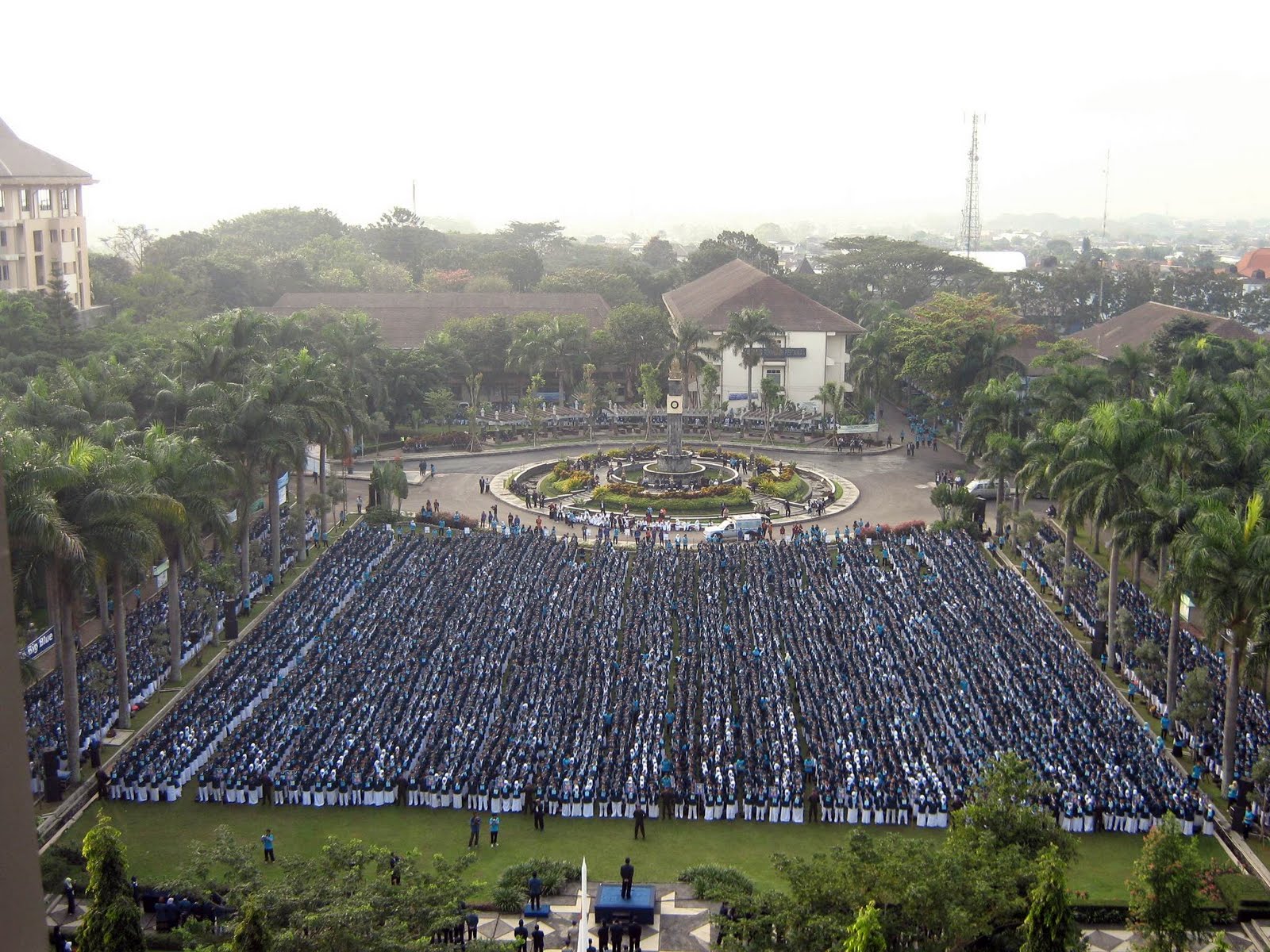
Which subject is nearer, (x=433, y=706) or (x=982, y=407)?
(x=433, y=706)

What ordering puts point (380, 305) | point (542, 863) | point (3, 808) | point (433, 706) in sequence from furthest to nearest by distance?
point (380, 305) < point (433, 706) < point (542, 863) < point (3, 808)

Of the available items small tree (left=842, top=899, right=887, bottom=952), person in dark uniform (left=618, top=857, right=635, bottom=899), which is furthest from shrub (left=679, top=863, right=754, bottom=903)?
small tree (left=842, top=899, right=887, bottom=952)

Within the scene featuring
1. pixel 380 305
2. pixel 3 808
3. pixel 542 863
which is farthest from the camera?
pixel 380 305

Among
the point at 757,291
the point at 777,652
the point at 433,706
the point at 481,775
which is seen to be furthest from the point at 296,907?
the point at 757,291

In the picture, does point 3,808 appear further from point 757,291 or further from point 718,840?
Result: point 757,291

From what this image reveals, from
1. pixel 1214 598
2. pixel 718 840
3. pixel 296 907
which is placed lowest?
pixel 718 840

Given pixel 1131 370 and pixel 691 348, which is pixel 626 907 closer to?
pixel 1131 370

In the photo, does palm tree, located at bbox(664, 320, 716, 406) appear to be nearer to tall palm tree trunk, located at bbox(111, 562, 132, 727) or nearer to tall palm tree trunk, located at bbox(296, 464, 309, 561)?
tall palm tree trunk, located at bbox(296, 464, 309, 561)
